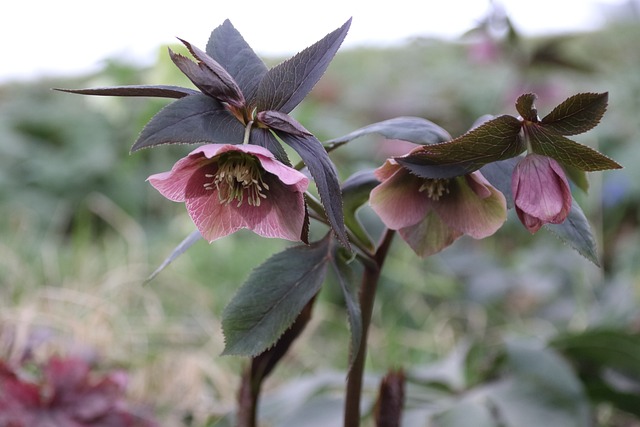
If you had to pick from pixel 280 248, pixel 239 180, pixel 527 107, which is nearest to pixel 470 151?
pixel 527 107

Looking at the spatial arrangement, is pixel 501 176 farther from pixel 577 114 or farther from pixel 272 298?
pixel 272 298

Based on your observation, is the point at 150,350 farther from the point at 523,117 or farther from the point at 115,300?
the point at 523,117

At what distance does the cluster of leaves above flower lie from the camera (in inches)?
16.4

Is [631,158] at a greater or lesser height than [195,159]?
lesser

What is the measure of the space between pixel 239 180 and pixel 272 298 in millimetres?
91

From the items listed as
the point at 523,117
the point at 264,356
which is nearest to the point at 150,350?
the point at 264,356

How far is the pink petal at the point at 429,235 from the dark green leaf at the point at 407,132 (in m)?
0.06

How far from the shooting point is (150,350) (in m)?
1.23

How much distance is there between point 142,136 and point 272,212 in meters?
0.09

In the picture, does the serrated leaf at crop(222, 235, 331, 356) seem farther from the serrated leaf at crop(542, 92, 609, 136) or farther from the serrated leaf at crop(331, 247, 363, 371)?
the serrated leaf at crop(542, 92, 609, 136)

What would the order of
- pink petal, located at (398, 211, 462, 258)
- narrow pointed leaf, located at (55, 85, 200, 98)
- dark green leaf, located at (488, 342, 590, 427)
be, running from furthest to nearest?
1. dark green leaf, located at (488, 342, 590, 427)
2. pink petal, located at (398, 211, 462, 258)
3. narrow pointed leaf, located at (55, 85, 200, 98)

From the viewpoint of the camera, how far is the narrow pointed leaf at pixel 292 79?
0.44m

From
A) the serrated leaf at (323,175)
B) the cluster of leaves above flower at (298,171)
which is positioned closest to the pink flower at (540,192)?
the cluster of leaves above flower at (298,171)

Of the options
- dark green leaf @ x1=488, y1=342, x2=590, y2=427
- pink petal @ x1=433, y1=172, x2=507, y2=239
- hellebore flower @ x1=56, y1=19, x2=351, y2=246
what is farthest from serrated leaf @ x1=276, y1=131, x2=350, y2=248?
dark green leaf @ x1=488, y1=342, x2=590, y2=427
